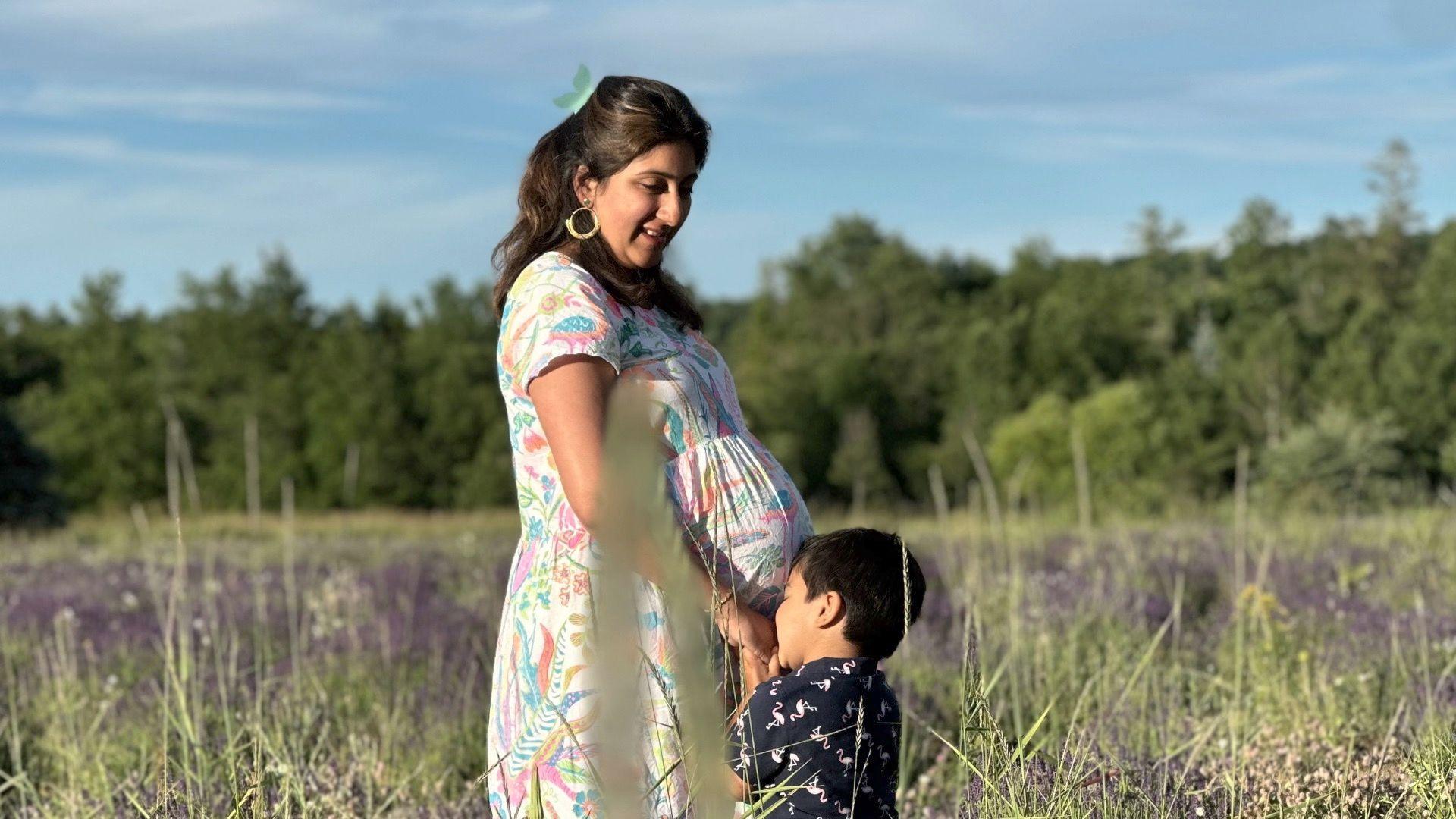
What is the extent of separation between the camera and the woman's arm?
2201mm

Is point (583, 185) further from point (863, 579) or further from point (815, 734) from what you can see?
point (815, 734)

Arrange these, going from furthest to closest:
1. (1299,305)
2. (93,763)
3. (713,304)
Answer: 1. (713,304)
2. (1299,305)
3. (93,763)

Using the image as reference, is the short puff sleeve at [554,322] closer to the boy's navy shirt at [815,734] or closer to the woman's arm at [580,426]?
the woman's arm at [580,426]

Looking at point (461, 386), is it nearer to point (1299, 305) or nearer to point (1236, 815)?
point (1299, 305)

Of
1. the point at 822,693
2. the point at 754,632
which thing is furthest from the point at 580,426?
the point at 822,693

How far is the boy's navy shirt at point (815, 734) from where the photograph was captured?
2287 mm

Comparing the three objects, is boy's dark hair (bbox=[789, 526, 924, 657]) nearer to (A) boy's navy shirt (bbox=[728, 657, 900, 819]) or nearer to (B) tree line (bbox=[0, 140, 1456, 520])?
(A) boy's navy shirt (bbox=[728, 657, 900, 819])

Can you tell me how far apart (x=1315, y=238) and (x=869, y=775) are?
7514cm

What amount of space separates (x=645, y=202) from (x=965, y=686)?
3.45 feet

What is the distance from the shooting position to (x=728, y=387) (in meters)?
2.64

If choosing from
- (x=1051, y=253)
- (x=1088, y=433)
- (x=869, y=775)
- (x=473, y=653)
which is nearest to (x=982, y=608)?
(x=473, y=653)

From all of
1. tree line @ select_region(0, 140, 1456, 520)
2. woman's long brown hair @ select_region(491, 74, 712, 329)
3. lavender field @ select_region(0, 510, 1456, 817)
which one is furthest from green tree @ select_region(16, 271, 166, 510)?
woman's long brown hair @ select_region(491, 74, 712, 329)

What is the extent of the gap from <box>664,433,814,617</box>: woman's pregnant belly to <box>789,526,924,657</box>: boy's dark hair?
0.25ft

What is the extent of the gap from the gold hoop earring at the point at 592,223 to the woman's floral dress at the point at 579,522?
7cm
